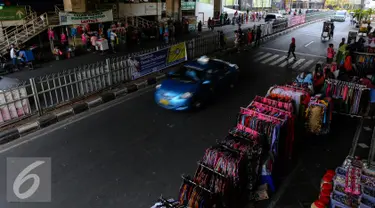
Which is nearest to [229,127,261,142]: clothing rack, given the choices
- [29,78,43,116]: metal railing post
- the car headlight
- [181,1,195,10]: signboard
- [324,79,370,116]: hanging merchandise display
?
the car headlight

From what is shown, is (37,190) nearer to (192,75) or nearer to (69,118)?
(69,118)

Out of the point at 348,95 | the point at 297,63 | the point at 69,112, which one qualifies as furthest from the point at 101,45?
the point at 348,95

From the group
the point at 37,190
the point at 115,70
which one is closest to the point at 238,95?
the point at 115,70

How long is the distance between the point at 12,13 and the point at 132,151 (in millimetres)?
17162

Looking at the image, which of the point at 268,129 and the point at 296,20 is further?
the point at 296,20

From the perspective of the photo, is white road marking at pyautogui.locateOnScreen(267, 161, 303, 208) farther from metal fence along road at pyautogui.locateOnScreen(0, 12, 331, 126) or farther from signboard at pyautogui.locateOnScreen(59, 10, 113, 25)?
signboard at pyautogui.locateOnScreen(59, 10, 113, 25)

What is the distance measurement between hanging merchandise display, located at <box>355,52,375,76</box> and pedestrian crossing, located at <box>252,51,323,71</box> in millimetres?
2694

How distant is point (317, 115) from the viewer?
314 inches

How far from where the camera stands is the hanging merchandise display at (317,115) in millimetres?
7965

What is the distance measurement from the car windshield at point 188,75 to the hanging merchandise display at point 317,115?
12.9 ft

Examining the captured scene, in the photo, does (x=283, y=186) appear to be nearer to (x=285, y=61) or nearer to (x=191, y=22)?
(x=285, y=61)

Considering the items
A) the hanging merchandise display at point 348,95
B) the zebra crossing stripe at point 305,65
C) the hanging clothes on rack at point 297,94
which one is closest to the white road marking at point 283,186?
the hanging clothes on rack at point 297,94

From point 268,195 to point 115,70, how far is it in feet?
27.4

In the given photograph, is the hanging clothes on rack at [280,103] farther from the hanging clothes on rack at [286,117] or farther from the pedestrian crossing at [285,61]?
the pedestrian crossing at [285,61]
